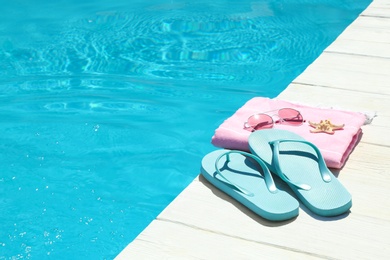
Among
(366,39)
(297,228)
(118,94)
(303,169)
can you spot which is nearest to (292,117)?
(303,169)

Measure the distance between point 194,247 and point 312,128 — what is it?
0.69 meters

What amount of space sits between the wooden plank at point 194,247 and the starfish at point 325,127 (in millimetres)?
580

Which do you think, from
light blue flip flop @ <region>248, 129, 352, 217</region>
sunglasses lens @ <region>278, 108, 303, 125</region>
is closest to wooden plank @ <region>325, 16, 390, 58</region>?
sunglasses lens @ <region>278, 108, 303, 125</region>

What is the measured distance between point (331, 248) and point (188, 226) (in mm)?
365

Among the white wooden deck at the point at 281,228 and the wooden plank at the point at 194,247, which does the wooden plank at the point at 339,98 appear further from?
the wooden plank at the point at 194,247

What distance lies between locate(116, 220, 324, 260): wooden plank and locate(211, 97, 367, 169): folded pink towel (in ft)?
1.45

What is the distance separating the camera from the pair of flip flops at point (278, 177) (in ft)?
5.88

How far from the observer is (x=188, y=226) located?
5.76ft

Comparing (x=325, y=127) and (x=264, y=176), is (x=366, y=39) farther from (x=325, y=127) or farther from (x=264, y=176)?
(x=264, y=176)

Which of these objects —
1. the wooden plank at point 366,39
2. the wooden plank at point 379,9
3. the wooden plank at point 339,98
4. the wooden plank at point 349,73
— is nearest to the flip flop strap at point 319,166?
the wooden plank at point 339,98

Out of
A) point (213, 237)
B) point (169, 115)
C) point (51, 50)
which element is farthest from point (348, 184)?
point (51, 50)

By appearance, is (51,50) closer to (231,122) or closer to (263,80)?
(263,80)

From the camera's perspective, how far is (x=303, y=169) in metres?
1.95

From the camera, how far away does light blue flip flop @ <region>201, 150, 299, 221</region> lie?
1.77 metres
